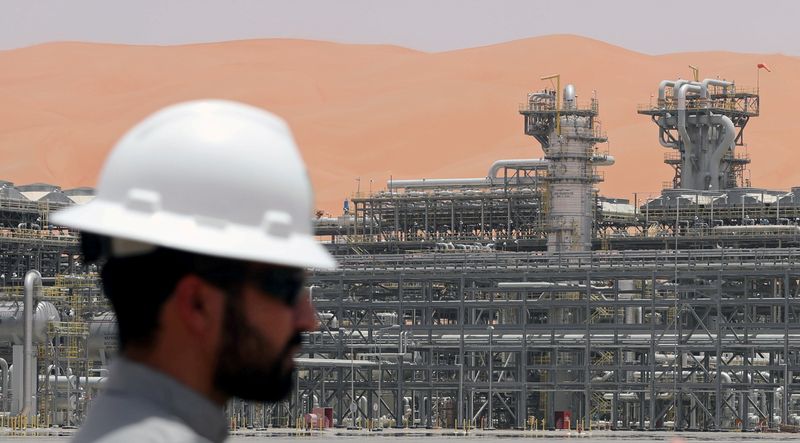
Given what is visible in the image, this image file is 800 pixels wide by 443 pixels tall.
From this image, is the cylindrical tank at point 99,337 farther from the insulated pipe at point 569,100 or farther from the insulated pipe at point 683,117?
the insulated pipe at point 683,117

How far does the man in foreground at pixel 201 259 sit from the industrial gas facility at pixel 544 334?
71139 millimetres

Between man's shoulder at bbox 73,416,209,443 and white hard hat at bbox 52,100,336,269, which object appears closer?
man's shoulder at bbox 73,416,209,443

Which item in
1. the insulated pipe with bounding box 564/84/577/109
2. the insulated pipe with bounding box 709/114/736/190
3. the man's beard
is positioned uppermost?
the insulated pipe with bounding box 564/84/577/109

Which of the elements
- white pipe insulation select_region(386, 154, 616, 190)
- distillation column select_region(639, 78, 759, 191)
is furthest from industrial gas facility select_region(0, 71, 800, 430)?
distillation column select_region(639, 78, 759, 191)

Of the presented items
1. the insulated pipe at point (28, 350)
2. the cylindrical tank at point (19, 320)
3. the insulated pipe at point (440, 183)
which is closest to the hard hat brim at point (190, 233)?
the insulated pipe at point (28, 350)

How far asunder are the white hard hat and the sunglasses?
0.09 feet

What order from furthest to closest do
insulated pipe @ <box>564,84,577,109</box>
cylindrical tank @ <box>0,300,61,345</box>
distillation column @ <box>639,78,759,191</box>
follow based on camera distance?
distillation column @ <box>639,78,759,191</box>, insulated pipe @ <box>564,84,577,109</box>, cylindrical tank @ <box>0,300,61,345</box>

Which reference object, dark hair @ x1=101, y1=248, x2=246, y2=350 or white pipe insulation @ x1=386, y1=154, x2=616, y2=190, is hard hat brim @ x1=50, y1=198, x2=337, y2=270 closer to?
dark hair @ x1=101, y1=248, x2=246, y2=350

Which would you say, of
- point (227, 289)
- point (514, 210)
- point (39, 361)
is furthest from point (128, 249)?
point (514, 210)

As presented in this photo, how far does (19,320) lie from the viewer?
82375mm

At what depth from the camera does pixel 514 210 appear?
102500 millimetres

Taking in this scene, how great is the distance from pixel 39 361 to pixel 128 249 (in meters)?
85.4

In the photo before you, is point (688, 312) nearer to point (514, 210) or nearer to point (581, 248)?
point (581, 248)

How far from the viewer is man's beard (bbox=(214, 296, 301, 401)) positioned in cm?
283
